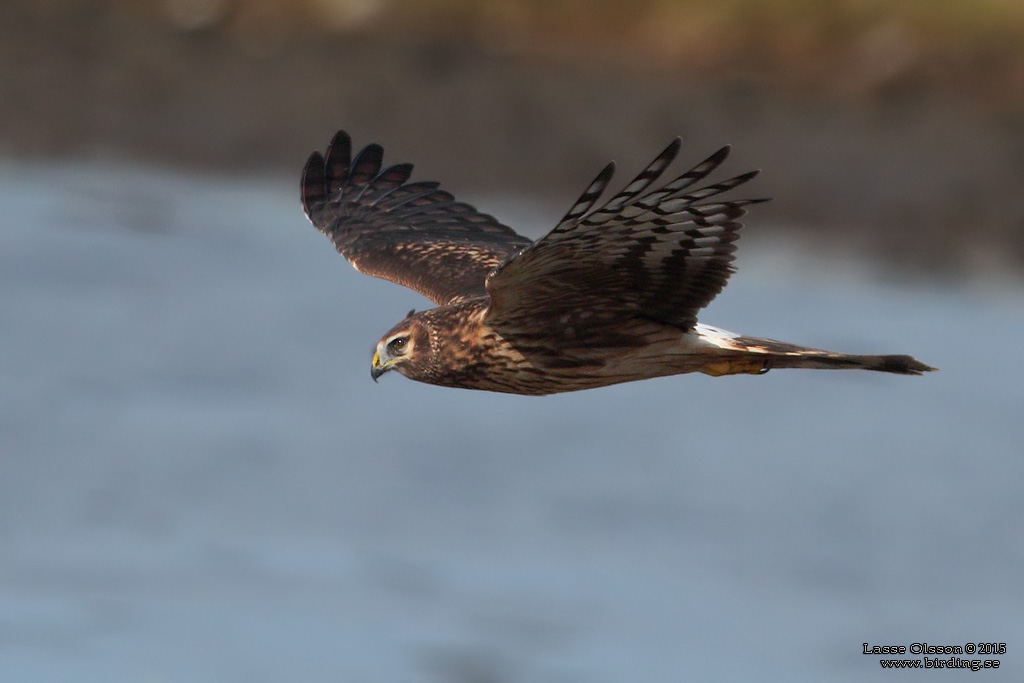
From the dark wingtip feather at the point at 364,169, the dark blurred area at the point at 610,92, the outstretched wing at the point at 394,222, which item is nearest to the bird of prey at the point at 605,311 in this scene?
the outstretched wing at the point at 394,222

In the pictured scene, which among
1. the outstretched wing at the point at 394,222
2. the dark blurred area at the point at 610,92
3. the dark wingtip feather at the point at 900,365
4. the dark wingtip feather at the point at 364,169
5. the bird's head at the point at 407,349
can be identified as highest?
the dark blurred area at the point at 610,92

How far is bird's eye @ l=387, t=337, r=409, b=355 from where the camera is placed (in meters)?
8.12

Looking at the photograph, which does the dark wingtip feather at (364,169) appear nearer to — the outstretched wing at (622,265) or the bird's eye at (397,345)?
the bird's eye at (397,345)

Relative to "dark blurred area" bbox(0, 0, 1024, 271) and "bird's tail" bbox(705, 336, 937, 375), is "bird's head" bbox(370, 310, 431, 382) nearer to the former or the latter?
"bird's tail" bbox(705, 336, 937, 375)

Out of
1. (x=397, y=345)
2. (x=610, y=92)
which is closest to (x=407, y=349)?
(x=397, y=345)

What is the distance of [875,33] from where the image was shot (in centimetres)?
2028

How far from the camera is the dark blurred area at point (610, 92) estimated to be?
20.5 m

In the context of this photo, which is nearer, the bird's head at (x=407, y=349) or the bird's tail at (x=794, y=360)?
the bird's tail at (x=794, y=360)

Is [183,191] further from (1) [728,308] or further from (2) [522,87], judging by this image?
(1) [728,308]

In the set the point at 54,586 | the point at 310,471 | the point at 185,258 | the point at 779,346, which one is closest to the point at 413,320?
the point at 779,346

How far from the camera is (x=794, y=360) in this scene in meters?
7.74

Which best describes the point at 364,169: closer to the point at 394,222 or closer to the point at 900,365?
the point at 394,222

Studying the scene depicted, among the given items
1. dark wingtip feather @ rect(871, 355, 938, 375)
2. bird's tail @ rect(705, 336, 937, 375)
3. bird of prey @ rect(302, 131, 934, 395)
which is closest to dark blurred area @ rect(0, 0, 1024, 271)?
bird of prey @ rect(302, 131, 934, 395)

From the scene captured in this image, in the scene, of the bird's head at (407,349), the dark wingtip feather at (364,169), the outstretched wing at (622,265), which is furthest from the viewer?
the dark wingtip feather at (364,169)
